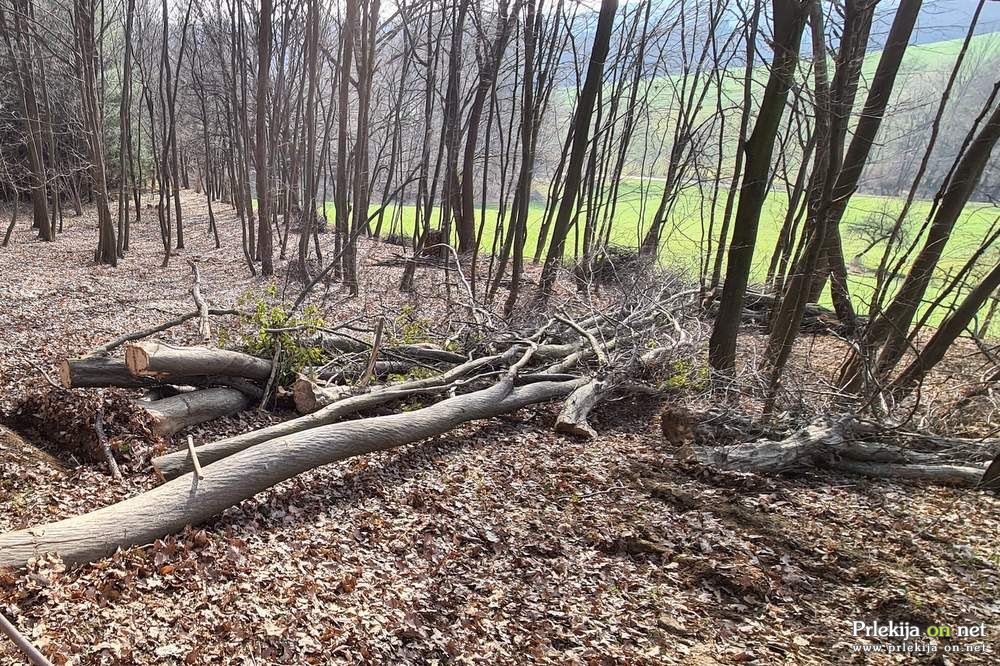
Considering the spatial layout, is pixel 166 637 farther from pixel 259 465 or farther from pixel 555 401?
pixel 555 401

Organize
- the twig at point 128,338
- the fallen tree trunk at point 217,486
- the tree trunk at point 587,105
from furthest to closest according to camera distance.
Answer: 1. the tree trunk at point 587,105
2. the twig at point 128,338
3. the fallen tree trunk at point 217,486

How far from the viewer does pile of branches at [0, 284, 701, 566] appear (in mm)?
3586

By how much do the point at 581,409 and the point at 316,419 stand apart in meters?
3.15

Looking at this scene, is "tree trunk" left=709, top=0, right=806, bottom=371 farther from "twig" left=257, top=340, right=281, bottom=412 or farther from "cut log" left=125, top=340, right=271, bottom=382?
"cut log" left=125, top=340, right=271, bottom=382

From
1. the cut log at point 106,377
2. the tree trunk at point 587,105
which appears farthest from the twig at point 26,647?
the tree trunk at point 587,105

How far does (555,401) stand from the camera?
7.29m

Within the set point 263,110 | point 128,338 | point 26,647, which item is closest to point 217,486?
point 128,338

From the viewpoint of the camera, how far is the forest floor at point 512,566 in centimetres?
310

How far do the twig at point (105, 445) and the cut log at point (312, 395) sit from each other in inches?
64.8

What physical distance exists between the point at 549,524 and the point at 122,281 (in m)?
11.9

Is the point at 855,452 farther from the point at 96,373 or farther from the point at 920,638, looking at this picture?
the point at 96,373

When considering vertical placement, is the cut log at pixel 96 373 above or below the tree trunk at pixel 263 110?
below

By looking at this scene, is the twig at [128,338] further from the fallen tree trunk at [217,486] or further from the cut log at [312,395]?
the fallen tree trunk at [217,486]

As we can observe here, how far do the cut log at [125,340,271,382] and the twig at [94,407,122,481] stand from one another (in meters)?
0.48
